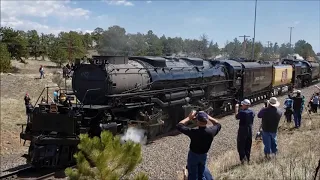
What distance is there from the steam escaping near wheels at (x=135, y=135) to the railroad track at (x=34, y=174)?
249 cm

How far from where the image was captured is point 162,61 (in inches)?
577

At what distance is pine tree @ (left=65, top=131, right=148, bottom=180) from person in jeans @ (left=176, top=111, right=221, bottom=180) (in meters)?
1.35

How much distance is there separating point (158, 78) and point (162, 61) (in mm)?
1151

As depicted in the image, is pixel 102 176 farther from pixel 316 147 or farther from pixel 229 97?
pixel 229 97

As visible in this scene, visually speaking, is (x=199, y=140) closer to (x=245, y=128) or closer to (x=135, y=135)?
(x=245, y=128)

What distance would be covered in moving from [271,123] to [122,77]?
5214 mm

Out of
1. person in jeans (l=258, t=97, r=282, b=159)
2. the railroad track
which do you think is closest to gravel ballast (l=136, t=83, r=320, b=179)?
person in jeans (l=258, t=97, r=282, b=159)

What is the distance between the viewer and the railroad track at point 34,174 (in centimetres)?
975

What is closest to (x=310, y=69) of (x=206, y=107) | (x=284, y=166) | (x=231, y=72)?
(x=231, y=72)

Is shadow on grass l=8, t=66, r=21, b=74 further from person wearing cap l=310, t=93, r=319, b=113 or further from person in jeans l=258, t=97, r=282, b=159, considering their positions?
person in jeans l=258, t=97, r=282, b=159

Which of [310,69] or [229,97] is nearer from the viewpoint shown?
[229,97]

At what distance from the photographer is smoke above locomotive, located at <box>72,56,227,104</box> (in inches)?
464

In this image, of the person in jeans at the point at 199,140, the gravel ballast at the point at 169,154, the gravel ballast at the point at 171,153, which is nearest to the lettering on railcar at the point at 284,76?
the gravel ballast at the point at 169,154

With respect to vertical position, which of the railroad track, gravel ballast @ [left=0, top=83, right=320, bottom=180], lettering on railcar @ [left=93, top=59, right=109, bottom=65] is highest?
lettering on railcar @ [left=93, top=59, right=109, bottom=65]
